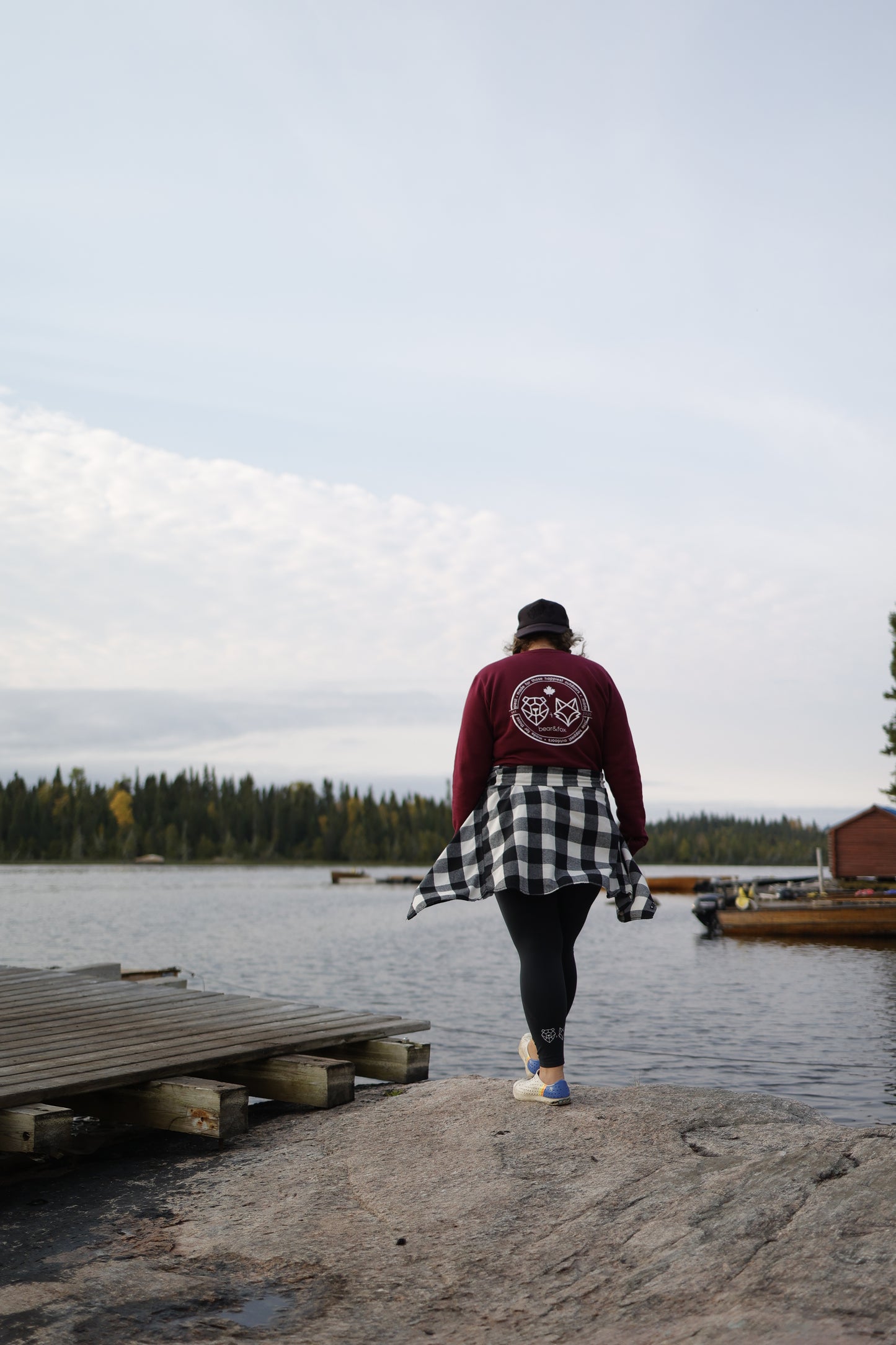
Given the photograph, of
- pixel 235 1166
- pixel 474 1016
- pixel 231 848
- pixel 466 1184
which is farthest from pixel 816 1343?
pixel 231 848

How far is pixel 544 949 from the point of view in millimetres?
5391

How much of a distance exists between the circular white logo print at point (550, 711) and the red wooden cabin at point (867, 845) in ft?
204

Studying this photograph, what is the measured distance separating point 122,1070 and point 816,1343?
445 centimetres

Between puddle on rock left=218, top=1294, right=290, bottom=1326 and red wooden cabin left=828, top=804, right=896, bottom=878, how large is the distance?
64.1 m

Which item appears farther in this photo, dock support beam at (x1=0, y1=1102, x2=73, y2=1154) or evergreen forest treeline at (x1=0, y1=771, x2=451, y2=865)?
evergreen forest treeline at (x1=0, y1=771, x2=451, y2=865)

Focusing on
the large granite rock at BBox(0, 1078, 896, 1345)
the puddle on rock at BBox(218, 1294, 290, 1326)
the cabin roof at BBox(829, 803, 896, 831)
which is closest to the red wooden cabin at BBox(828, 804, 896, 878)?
the cabin roof at BBox(829, 803, 896, 831)

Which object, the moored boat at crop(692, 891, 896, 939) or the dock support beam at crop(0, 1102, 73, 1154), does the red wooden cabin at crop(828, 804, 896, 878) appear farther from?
the dock support beam at crop(0, 1102, 73, 1154)

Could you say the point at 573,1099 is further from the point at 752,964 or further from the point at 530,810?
the point at 752,964

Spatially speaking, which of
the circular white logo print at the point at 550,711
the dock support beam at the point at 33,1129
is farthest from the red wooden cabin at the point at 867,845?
the dock support beam at the point at 33,1129

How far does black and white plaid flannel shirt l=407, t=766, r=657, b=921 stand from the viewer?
529cm

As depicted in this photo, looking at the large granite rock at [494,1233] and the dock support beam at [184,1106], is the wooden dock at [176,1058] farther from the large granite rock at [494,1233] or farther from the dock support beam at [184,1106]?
the large granite rock at [494,1233]

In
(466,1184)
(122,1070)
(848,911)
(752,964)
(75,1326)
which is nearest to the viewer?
(75,1326)

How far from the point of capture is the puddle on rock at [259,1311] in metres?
3.67

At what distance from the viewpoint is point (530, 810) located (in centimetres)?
538
